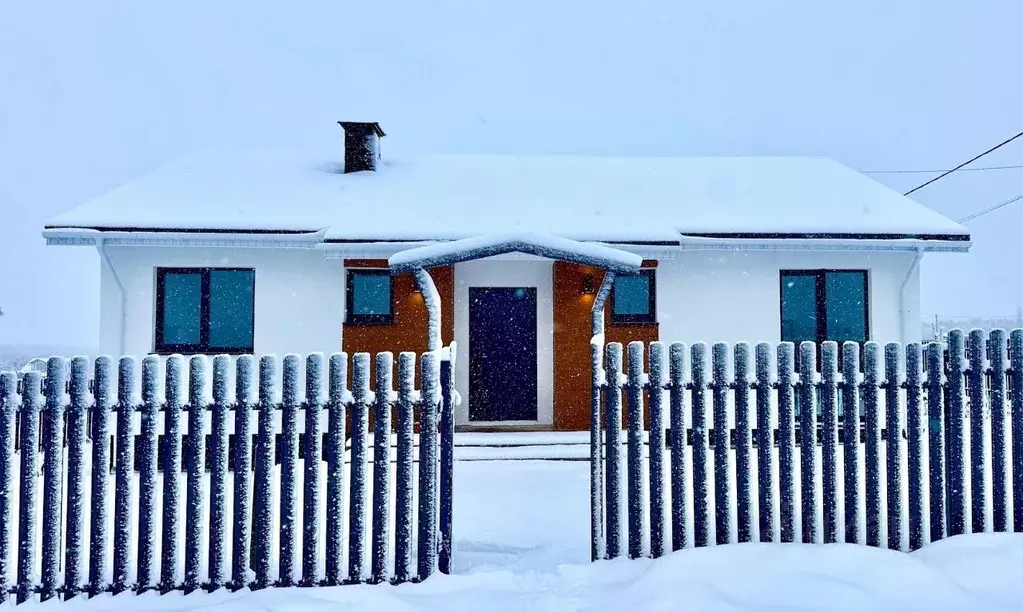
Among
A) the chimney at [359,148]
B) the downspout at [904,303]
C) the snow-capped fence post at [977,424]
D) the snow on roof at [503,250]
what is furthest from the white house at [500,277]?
the snow-capped fence post at [977,424]

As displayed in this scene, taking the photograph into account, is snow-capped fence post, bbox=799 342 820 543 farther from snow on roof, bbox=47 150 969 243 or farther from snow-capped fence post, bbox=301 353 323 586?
snow on roof, bbox=47 150 969 243

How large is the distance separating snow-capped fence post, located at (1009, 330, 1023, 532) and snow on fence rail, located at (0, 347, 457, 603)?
11.9 ft

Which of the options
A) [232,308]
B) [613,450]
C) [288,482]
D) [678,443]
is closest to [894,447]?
[678,443]

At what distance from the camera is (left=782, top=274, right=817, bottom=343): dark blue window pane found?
977 centimetres

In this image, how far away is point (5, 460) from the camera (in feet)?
11.5

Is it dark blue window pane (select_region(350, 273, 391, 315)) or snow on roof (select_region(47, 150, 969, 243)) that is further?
dark blue window pane (select_region(350, 273, 391, 315))

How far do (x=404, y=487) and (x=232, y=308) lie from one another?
6.63 m

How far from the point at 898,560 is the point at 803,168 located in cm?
1042

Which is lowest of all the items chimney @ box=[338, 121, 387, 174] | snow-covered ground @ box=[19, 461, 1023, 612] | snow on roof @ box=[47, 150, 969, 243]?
snow-covered ground @ box=[19, 461, 1023, 612]

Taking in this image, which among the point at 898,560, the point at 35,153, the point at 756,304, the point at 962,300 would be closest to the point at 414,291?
the point at 756,304

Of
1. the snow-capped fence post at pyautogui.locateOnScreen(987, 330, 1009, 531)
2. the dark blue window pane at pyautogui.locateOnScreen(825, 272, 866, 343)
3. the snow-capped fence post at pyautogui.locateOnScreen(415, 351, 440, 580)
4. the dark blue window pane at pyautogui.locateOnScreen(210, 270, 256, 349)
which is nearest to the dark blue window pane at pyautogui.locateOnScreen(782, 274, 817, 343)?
the dark blue window pane at pyautogui.locateOnScreen(825, 272, 866, 343)

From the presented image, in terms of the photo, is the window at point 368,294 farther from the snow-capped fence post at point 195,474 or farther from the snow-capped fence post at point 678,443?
the snow-capped fence post at point 678,443

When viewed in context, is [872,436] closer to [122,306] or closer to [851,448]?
[851,448]

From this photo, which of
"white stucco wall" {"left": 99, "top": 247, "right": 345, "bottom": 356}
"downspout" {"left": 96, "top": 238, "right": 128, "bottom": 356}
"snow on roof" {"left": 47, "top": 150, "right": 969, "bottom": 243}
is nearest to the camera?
"snow on roof" {"left": 47, "top": 150, "right": 969, "bottom": 243}
